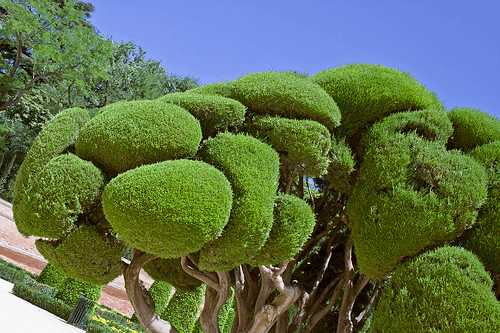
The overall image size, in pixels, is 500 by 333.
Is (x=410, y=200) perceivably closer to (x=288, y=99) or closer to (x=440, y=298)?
(x=440, y=298)

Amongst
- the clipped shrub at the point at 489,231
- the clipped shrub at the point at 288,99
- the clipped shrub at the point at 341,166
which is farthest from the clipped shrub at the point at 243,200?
the clipped shrub at the point at 489,231

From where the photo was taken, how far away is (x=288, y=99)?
5988 millimetres

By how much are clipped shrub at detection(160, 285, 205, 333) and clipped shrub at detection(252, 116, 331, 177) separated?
241 inches

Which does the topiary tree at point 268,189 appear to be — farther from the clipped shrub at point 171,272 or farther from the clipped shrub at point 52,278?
the clipped shrub at point 52,278

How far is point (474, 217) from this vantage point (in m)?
5.55

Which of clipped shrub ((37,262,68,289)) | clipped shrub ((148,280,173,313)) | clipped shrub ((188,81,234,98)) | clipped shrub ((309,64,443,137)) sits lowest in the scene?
clipped shrub ((37,262,68,289))

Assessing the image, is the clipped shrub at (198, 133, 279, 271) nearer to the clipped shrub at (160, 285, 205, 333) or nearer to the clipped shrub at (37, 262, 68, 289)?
the clipped shrub at (160, 285, 205, 333)

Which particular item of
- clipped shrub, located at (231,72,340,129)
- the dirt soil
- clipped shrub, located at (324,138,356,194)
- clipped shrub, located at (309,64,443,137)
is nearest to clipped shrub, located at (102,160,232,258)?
clipped shrub, located at (231,72,340,129)

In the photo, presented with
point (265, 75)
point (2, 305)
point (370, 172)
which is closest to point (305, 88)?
point (265, 75)

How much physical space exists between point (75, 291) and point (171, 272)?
227 inches

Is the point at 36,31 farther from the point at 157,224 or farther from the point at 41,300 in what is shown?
the point at 157,224

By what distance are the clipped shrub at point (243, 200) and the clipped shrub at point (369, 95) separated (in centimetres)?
223

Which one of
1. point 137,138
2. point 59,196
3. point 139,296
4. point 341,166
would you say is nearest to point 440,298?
point 341,166

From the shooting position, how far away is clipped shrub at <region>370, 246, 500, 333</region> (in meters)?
4.63
